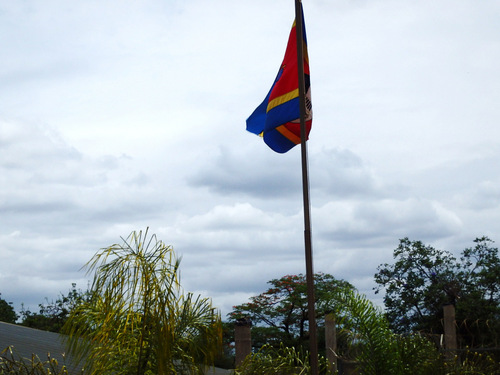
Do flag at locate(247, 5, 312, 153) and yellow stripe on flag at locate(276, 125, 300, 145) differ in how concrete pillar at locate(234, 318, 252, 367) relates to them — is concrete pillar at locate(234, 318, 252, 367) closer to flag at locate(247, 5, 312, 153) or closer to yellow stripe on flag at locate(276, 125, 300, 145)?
flag at locate(247, 5, 312, 153)

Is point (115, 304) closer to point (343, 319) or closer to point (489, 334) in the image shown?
point (343, 319)

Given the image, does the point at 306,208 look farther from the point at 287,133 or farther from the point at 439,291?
the point at 439,291

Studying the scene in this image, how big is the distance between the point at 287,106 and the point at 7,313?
28462mm

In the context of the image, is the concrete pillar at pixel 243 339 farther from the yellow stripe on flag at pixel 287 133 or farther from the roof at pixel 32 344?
the yellow stripe on flag at pixel 287 133

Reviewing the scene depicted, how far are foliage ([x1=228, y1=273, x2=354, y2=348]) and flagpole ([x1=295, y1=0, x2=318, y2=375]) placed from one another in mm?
19406

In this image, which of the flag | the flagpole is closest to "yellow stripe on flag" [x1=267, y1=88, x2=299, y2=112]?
the flag

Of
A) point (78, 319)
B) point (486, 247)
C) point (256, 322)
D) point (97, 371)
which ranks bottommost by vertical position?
point (97, 371)

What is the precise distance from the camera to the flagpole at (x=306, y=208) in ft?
34.3

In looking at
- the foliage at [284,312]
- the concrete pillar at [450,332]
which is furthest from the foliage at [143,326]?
the foliage at [284,312]

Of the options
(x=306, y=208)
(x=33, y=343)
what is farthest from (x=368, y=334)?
(x=33, y=343)

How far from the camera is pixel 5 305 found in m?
36.1

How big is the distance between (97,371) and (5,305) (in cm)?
2917

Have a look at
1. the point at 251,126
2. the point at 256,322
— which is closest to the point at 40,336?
the point at 251,126

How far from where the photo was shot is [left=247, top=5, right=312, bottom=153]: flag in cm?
1185
